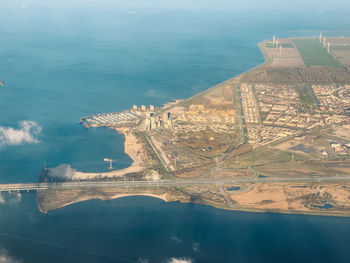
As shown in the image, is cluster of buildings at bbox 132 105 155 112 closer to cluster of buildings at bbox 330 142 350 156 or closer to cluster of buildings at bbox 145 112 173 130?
cluster of buildings at bbox 145 112 173 130

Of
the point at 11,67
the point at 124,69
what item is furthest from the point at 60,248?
the point at 11,67

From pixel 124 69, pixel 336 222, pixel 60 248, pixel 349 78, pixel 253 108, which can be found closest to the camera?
pixel 60 248

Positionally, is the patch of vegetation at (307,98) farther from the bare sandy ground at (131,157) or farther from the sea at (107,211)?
the bare sandy ground at (131,157)

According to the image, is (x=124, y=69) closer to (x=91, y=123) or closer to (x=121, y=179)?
(x=91, y=123)

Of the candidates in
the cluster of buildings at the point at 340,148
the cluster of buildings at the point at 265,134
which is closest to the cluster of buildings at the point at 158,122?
the cluster of buildings at the point at 265,134

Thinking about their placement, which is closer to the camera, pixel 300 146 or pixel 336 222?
pixel 336 222

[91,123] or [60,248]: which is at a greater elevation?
[91,123]

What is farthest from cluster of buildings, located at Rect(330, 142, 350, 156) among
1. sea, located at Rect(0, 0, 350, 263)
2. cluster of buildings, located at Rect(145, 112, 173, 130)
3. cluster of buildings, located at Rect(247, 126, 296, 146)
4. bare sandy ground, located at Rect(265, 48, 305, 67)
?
bare sandy ground, located at Rect(265, 48, 305, 67)
